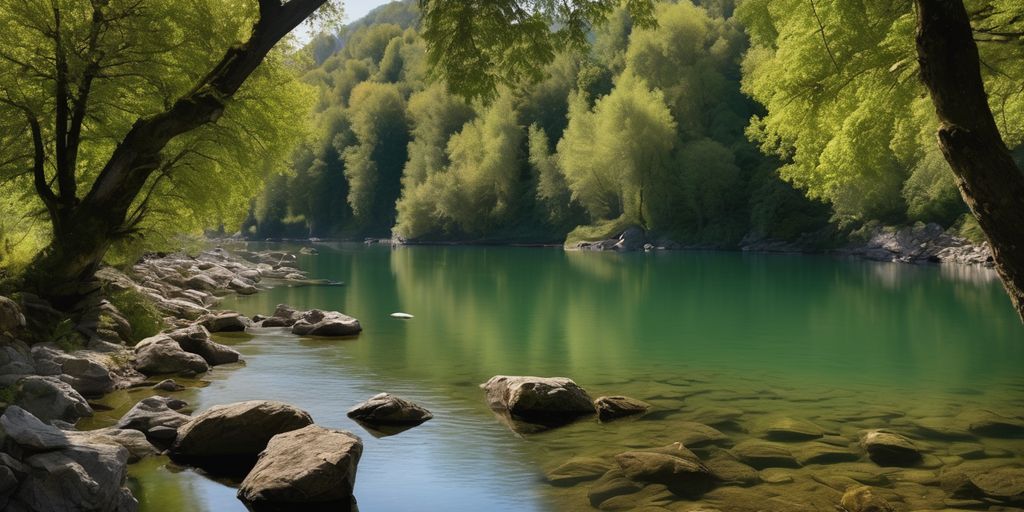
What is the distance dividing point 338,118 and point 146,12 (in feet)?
384

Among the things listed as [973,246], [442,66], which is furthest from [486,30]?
[973,246]

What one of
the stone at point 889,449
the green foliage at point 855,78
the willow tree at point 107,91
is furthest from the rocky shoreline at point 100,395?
the green foliage at point 855,78

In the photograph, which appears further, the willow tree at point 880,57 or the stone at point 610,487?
the stone at point 610,487

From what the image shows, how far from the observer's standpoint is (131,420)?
37.0 feet

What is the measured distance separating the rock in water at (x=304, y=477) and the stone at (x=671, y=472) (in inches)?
129

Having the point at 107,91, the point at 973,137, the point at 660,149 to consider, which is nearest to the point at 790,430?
the point at 973,137

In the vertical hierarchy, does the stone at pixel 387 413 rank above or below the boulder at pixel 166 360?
below

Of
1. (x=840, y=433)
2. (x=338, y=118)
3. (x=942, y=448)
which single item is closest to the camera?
(x=942, y=448)

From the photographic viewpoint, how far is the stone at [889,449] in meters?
10.4

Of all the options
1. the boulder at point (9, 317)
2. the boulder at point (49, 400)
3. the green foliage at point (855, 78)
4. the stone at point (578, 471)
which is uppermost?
the green foliage at point (855, 78)

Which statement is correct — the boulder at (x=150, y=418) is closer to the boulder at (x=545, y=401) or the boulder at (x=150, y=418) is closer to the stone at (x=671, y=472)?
the boulder at (x=545, y=401)

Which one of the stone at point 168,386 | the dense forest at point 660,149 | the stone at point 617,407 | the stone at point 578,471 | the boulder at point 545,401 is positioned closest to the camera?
the stone at point 578,471

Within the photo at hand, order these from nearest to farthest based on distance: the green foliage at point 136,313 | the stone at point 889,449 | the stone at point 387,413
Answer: the stone at point 889,449, the stone at point 387,413, the green foliage at point 136,313

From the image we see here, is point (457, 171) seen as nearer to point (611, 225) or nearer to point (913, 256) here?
point (611, 225)
